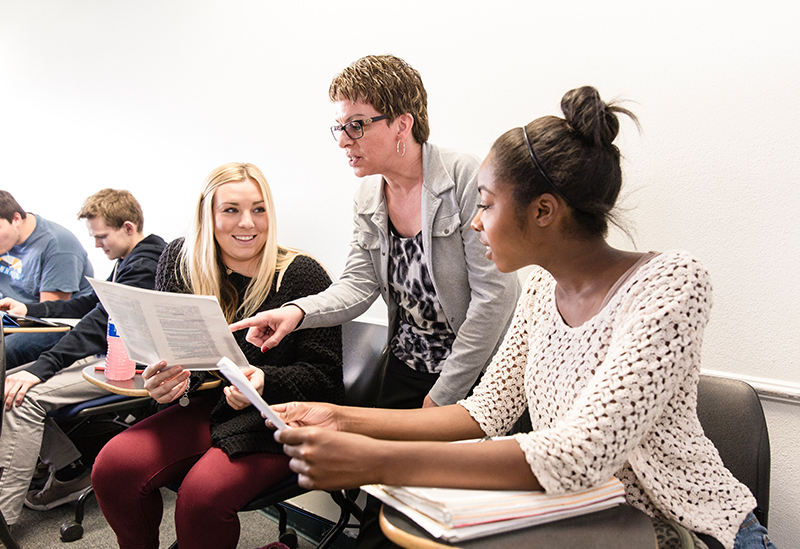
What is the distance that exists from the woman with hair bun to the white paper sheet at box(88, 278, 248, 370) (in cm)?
32

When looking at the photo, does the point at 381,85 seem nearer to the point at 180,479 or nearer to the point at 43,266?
the point at 180,479

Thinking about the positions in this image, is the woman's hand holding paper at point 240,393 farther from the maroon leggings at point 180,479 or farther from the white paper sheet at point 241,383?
the white paper sheet at point 241,383

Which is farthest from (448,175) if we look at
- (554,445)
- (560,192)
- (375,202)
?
(554,445)

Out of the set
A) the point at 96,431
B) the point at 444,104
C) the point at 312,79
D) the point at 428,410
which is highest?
the point at 312,79

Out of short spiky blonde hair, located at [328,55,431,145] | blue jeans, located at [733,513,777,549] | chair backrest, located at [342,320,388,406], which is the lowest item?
chair backrest, located at [342,320,388,406]

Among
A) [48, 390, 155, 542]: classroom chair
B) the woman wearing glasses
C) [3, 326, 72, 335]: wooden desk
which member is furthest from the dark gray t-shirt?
the woman wearing glasses

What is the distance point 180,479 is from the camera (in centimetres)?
169

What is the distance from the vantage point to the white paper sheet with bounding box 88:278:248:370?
4.24ft

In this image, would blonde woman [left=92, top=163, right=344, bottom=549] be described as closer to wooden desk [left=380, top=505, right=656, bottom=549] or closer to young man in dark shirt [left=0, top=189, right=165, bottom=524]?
young man in dark shirt [left=0, top=189, right=165, bottom=524]

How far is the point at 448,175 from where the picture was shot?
63.2 inches

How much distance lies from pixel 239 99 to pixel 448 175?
1.57 meters

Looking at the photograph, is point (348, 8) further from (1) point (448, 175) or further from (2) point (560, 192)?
(2) point (560, 192)

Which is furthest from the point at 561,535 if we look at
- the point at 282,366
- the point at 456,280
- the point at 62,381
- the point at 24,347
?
the point at 24,347

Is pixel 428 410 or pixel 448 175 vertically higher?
pixel 448 175
